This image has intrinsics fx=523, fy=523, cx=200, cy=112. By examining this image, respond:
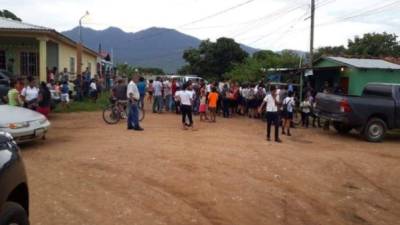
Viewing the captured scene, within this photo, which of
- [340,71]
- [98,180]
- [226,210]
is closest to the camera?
[226,210]

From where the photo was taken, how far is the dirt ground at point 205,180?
7316 millimetres

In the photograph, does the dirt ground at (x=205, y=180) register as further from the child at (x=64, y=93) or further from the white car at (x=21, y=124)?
the child at (x=64, y=93)

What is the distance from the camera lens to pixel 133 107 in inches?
623

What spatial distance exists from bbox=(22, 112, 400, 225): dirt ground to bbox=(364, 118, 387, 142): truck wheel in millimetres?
1156

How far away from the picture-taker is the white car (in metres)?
11.1

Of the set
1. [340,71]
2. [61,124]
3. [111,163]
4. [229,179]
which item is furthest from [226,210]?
[340,71]

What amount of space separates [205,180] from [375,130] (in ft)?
29.9

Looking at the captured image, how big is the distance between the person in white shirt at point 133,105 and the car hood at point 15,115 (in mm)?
3724

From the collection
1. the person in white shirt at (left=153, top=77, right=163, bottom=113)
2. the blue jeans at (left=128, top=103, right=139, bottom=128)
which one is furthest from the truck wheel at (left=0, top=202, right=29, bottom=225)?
the person in white shirt at (left=153, top=77, right=163, bottom=113)

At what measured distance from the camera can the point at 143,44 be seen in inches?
5945

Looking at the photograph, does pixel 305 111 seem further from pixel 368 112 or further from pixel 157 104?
pixel 157 104

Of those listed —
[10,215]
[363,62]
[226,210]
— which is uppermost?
[363,62]

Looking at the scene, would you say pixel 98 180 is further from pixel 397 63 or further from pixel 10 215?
pixel 397 63

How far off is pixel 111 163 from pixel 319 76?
23817mm
